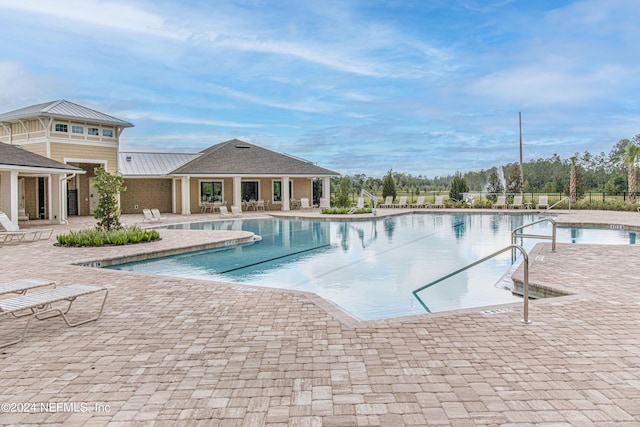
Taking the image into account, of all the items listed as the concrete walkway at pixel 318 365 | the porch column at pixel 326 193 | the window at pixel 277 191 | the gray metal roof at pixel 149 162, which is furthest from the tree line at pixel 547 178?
the concrete walkway at pixel 318 365

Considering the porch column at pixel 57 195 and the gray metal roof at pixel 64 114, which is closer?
the porch column at pixel 57 195

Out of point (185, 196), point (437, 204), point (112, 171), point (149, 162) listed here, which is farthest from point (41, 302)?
point (437, 204)

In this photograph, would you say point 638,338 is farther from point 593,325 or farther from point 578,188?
point 578,188

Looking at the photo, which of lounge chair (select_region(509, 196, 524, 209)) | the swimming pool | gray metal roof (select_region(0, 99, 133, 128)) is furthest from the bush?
lounge chair (select_region(509, 196, 524, 209))

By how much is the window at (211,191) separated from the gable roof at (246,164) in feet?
3.89

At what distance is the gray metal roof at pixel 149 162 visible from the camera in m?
24.0

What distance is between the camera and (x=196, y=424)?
2.49 m

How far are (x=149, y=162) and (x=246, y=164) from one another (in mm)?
5668

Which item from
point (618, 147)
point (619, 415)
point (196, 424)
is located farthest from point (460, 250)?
point (618, 147)

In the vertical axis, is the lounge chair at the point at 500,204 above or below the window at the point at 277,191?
below

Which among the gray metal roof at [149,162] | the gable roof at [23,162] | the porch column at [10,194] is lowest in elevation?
the porch column at [10,194]

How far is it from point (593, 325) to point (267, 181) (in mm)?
23552

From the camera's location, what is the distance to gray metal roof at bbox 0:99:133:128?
1954 centimetres

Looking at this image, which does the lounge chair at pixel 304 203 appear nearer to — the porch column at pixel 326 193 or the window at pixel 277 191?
the porch column at pixel 326 193
